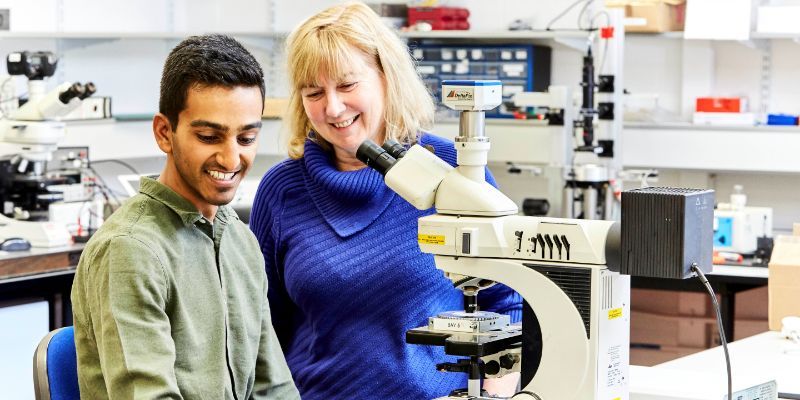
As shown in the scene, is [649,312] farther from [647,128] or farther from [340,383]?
[340,383]

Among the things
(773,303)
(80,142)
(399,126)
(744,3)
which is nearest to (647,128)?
(744,3)

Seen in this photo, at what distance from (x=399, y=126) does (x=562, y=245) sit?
64cm

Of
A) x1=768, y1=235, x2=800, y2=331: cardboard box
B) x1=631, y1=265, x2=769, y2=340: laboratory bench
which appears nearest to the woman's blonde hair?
x1=768, y1=235, x2=800, y2=331: cardboard box

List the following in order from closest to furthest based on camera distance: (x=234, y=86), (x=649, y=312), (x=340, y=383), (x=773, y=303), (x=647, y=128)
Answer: (x=234, y=86) < (x=340, y=383) < (x=773, y=303) < (x=649, y=312) < (x=647, y=128)

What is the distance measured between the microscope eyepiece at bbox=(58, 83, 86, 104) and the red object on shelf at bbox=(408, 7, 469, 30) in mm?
1964

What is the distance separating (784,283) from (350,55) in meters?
1.39

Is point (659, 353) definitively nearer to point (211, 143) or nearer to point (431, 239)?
point (431, 239)

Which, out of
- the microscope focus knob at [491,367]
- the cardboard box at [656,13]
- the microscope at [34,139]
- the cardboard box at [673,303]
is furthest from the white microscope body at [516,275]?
the cardboard box at [656,13]

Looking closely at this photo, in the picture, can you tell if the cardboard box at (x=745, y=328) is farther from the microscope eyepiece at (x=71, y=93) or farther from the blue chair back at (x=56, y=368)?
the blue chair back at (x=56, y=368)

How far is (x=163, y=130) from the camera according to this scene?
1435 millimetres

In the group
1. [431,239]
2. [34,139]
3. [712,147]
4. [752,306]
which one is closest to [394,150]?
[431,239]

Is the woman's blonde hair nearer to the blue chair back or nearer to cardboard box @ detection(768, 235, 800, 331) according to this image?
the blue chair back

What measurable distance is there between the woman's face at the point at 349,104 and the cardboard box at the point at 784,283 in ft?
4.12

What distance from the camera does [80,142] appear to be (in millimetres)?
4867
